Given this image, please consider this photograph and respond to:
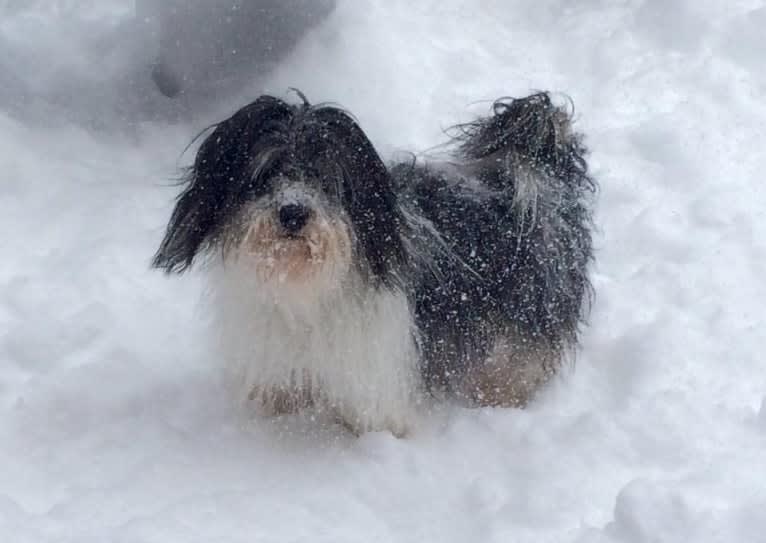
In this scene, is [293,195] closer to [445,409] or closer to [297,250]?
[297,250]

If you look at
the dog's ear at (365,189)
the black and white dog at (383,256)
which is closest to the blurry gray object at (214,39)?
the black and white dog at (383,256)

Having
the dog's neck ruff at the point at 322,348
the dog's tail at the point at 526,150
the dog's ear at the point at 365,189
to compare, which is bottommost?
the dog's neck ruff at the point at 322,348

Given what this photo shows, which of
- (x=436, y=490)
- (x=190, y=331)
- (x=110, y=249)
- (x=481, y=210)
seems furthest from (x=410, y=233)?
(x=110, y=249)

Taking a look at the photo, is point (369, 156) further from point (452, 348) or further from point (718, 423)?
point (718, 423)

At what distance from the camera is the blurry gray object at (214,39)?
4805 millimetres

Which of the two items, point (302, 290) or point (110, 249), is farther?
point (110, 249)

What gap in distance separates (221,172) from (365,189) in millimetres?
408

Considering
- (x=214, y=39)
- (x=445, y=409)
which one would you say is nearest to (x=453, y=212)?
(x=445, y=409)

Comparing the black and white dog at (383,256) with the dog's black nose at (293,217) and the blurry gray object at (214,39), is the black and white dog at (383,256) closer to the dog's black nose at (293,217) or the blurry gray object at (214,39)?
the dog's black nose at (293,217)

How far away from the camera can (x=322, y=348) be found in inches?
113

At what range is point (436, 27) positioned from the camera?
5621mm

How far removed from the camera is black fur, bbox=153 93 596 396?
2615 millimetres

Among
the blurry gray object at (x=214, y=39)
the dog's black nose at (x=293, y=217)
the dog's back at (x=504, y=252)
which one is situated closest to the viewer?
the dog's black nose at (x=293, y=217)

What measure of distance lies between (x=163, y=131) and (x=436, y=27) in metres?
1.83
